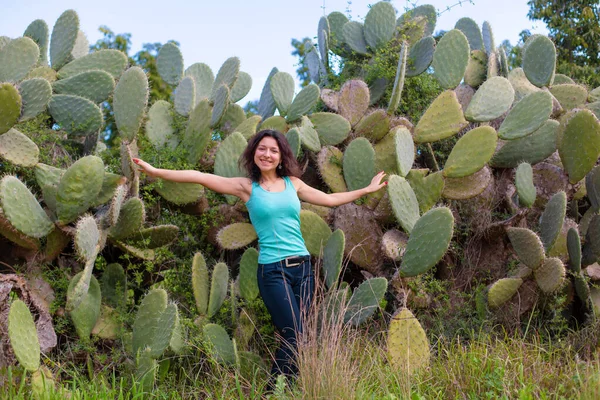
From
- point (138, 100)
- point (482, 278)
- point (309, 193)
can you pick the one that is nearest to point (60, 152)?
point (138, 100)

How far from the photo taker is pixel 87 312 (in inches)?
146

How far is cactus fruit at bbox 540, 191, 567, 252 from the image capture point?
13.3ft

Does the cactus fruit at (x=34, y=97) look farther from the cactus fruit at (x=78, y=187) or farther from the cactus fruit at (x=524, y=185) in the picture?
the cactus fruit at (x=524, y=185)

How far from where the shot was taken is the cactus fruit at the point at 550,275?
13.1 ft

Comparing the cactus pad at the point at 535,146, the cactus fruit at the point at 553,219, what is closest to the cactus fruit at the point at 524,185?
the cactus fruit at the point at 553,219

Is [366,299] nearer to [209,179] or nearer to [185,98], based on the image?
[209,179]

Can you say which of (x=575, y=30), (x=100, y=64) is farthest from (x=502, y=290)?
(x=575, y=30)

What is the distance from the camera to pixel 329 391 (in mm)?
2850

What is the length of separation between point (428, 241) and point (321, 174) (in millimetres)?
1066

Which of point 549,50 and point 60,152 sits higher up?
point 549,50

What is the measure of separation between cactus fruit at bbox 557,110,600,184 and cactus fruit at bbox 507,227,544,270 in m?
0.71

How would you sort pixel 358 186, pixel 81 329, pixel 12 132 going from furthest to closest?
pixel 358 186 < pixel 12 132 < pixel 81 329

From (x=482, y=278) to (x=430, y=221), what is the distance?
35.7 inches

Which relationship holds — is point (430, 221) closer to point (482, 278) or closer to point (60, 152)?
point (482, 278)
